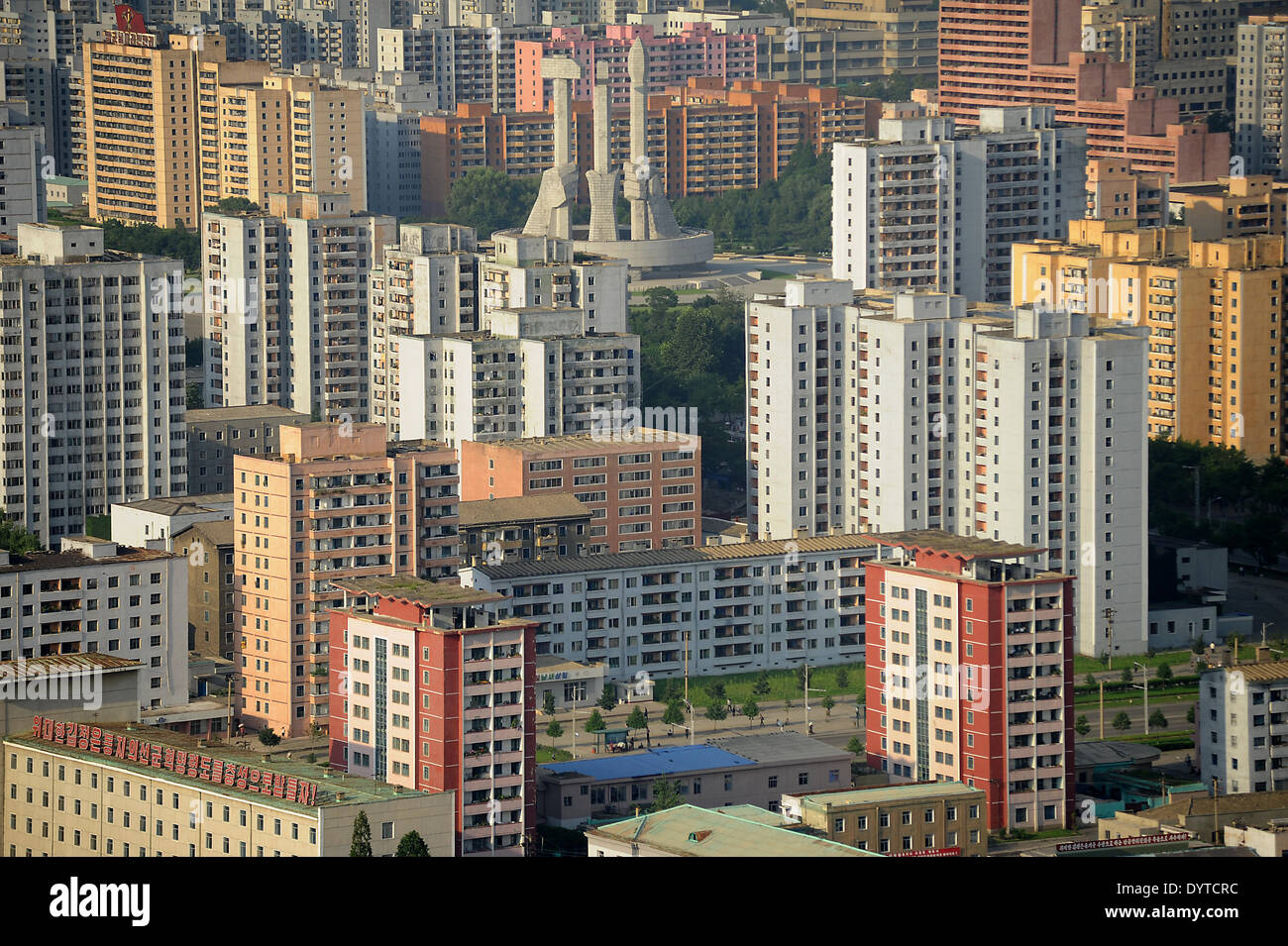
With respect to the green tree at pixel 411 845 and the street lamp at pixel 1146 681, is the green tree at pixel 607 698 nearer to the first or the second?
the street lamp at pixel 1146 681

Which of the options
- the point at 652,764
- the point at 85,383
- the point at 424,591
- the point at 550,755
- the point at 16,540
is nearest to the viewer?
the point at 424,591

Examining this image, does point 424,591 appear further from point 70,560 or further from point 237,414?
point 237,414

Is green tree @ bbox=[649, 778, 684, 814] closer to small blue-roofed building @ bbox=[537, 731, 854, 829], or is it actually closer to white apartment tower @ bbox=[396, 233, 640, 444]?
small blue-roofed building @ bbox=[537, 731, 854, 829]

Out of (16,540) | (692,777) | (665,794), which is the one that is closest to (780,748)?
(692,777)

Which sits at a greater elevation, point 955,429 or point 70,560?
point 955,429

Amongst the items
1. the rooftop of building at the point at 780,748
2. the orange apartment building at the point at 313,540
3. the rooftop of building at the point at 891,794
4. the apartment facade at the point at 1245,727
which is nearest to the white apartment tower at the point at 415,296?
the orange apartment building at the point at 313,540
